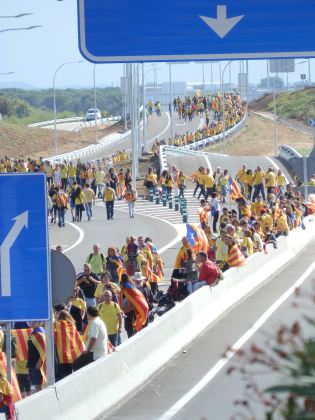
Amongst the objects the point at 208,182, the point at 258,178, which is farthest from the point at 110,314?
the point at 208,182

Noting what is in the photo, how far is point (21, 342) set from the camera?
1395 cm

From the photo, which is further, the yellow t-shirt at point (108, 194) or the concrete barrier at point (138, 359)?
the yellow t-shirt at point (108, 194)

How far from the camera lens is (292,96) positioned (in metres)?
149

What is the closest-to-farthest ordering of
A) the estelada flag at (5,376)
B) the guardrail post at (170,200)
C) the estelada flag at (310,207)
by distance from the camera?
the estelada flag at (5,376) < the estelada flag at (310,207) < the guardrail post at (170,200)

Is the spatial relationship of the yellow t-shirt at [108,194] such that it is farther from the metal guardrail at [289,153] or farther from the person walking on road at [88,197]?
the metal guardrail at [289,153]

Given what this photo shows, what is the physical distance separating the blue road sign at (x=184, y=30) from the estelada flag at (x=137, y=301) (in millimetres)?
9510

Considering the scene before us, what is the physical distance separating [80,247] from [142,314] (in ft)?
65.0

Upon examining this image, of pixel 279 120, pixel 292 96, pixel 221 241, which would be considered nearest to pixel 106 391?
pixel 221 241

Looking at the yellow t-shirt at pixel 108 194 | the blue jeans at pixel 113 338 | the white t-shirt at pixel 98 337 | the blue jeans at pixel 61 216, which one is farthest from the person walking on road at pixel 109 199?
the white t-shirt at pixel 98 337

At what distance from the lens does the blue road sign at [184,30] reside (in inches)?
327

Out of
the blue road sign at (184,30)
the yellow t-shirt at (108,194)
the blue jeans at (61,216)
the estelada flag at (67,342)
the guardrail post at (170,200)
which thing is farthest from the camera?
the guardrail post at (170,200)

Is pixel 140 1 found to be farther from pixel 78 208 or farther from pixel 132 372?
pixel 78 208

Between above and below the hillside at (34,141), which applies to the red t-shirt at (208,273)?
above

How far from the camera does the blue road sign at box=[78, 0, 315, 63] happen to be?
8312mm
